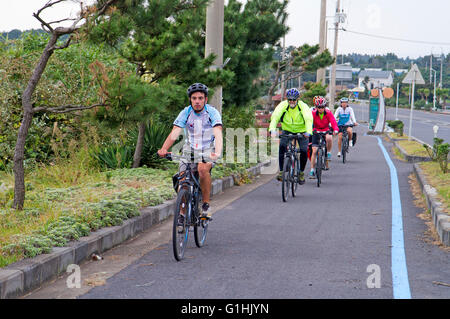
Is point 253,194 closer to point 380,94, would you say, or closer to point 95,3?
point 95,3

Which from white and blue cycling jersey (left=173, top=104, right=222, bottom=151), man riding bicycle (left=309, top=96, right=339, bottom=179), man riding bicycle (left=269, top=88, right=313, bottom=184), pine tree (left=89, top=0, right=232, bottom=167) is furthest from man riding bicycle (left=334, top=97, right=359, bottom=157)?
white and blue cycling jersey (left=173, top=104, right=222, bottom=151)

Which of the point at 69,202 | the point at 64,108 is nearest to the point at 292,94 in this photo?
the point at 64,108

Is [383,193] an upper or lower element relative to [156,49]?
lower

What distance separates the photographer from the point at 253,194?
12.2 metres

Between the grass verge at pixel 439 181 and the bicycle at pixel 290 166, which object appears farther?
the bicycle at pixel 290 166

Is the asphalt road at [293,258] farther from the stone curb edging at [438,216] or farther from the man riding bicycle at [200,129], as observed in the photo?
the man riding bicycle at [200,129]

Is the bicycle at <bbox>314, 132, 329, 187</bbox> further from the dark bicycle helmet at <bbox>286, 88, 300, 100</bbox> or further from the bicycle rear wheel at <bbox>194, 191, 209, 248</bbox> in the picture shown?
the bicycle rear wheel at <bbox>194, 191, 209, 248</bbox>

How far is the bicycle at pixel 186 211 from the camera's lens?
21.6 ft

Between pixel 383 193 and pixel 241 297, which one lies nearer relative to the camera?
pixel 241 297

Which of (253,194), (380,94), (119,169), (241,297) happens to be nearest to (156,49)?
(119,169)

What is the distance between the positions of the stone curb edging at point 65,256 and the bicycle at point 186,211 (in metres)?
0.93

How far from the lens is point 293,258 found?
6793 mm

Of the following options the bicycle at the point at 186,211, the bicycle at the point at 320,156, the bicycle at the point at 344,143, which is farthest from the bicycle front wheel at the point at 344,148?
the bicycle at the point at 186,211

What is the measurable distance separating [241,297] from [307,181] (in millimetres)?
9422
